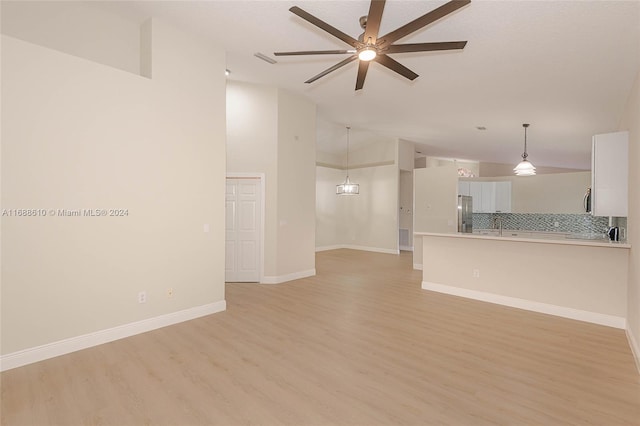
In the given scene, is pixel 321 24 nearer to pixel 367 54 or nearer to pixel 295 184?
pixel 367 54

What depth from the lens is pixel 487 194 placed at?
8.50 meters

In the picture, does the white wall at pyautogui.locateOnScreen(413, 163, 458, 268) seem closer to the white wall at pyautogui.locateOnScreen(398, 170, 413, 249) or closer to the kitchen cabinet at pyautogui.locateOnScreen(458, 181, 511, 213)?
the kitchen cabinet at pyautogui.locateOnScreen(458, 181, 511, 213)

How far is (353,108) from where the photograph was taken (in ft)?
22.8

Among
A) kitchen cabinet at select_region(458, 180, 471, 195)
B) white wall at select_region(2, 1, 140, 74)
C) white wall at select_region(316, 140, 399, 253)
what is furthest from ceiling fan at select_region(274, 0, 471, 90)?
white wall at select_region(316, 140, 399, 253)

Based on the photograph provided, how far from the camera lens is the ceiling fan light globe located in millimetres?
3057

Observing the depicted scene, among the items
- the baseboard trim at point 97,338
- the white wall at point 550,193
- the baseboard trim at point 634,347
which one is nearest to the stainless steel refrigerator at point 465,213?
the white wall at point 550,193

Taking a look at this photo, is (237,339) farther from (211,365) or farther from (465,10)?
(465,10)

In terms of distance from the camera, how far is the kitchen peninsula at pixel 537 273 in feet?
13.5

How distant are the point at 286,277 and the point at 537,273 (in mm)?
4196

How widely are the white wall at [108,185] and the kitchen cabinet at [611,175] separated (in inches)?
198

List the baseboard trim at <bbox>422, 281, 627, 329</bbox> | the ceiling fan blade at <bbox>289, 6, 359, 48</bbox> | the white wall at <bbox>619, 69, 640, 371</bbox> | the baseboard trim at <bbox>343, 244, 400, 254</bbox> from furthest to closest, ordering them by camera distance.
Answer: the baseboard trim at <bbox>343, 244, 400, 254</bbox>
the baseboard trim at <bbox>422, 281, 627, 329</bbox>
the white wall at <bbox>619, 69, 640, 371</bbox>
the ceiling fan blade at <bbox>289, 6, 359, 48</bbox>

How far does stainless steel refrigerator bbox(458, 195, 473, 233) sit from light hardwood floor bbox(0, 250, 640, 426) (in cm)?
336

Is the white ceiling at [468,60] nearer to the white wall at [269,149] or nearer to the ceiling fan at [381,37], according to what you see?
the white wall at [269,149]

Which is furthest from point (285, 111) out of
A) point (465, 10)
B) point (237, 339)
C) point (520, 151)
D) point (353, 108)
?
point (520, 151)
